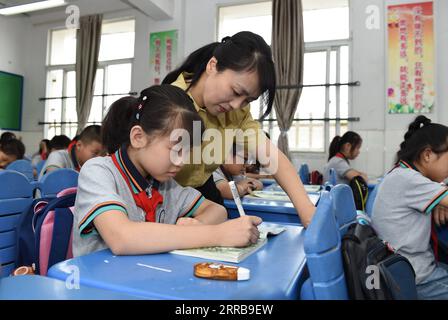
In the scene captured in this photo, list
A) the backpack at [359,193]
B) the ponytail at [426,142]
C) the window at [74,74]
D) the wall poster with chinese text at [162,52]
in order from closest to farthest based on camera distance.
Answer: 1. the ponytail at [426,142]
2. the backpack at [359,193]
3. the wall poster with chinese text at [162,52]
4. the window at [74,74]

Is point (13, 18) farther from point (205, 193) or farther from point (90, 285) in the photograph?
point (90, 285)

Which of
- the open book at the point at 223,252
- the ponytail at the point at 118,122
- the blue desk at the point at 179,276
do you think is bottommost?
the blue desk at the point at 179,276

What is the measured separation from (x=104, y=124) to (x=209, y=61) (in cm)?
37

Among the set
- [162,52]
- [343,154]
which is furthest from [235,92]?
[162,52]

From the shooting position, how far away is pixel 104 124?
1093 mm

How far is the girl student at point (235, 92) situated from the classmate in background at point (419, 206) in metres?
0.48

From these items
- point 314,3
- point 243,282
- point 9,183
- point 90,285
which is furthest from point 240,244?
point 314,3

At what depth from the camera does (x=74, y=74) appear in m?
6.76

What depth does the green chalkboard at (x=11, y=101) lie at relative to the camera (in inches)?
264

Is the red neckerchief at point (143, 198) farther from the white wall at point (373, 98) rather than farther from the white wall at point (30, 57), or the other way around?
the white wall at point (30, 57)

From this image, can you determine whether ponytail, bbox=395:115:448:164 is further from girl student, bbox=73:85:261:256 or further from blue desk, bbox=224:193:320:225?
girl student, bbox=73:85:261:256

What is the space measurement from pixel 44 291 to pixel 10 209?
3.25 feet

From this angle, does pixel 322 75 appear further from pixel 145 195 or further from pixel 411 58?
pixel 145 195

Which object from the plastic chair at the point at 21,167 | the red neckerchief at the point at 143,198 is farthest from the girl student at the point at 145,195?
the plastic chair at the point at 21,167
